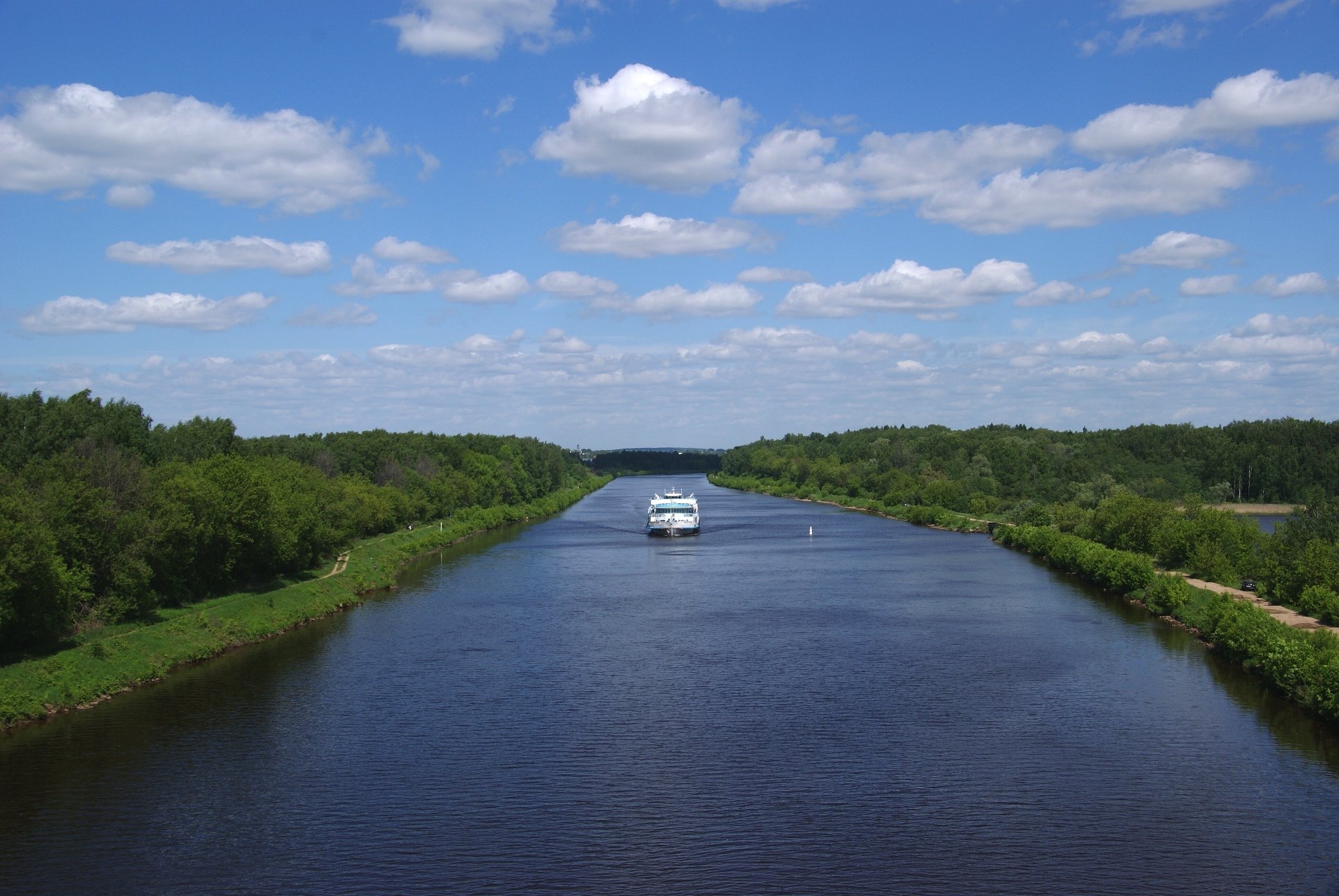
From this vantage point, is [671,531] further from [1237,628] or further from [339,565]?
[1237,628]

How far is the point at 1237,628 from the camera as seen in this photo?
106 ft

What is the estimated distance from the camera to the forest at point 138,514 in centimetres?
2905

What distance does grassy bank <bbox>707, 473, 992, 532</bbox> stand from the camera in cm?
8594

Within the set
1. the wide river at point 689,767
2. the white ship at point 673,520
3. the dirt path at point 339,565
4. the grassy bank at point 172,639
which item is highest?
the white ship at point 673,520

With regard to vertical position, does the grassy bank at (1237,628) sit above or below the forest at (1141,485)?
below

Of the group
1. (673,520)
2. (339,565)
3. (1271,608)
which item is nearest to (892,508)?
(673,520)

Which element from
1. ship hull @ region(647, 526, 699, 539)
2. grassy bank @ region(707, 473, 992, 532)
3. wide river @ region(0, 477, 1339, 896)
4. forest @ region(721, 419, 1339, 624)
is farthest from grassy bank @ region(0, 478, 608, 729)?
grassy bank @ region(707, 473, 992, 532)

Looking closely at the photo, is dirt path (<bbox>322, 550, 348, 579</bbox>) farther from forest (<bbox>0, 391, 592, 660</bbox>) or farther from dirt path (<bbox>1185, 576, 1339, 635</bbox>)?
dirt path (<bbox>1185, 576, 1339, 635</bbox>)

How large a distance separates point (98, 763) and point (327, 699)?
6.48 meters

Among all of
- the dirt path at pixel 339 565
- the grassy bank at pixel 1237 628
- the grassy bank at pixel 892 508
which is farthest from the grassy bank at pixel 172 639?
the grassy bank at pixel 892 508

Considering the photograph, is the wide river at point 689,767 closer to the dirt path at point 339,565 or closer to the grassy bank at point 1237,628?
the grassy bank at point 1237,628

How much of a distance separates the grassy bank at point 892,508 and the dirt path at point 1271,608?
3849 cm

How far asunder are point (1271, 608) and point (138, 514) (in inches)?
1508

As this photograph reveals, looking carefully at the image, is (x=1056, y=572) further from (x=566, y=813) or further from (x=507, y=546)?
(x=566, y=813)
